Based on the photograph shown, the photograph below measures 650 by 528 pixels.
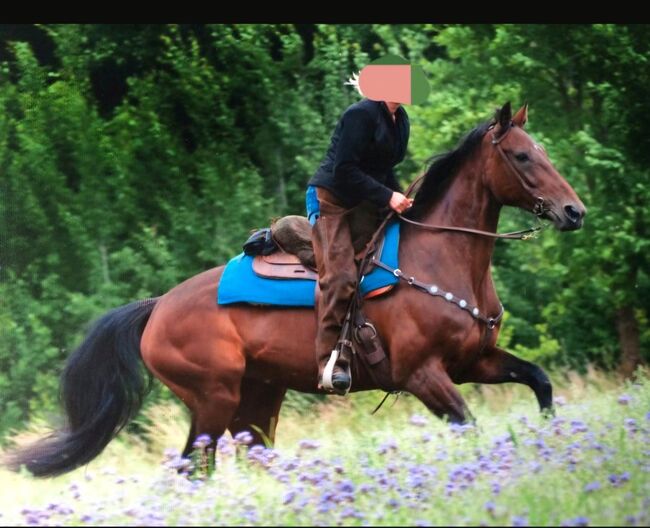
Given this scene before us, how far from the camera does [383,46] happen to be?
1752 centimetres

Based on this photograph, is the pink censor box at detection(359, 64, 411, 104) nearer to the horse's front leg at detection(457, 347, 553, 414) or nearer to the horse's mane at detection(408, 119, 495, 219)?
the horse's mane at detection(408, 119, 495, 219)

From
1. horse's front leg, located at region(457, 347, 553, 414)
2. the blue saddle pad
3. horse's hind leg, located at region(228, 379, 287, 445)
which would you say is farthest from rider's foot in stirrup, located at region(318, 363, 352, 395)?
horse's hind leg, located at region(228, 379, 287, 445)

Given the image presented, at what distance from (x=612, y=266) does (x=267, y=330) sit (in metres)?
7.97

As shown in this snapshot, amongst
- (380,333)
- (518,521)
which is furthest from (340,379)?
(518,521)

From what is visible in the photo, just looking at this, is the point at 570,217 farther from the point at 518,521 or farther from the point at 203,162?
the point at 203,162

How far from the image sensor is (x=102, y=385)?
8.07 m

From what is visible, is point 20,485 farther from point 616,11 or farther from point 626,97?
point 626,97

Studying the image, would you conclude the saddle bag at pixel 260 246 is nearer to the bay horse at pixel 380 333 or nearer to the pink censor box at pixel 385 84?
the bay horse at pixel 380 333

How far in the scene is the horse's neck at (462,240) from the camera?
736 cm

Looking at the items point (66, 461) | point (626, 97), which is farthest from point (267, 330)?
point (626, 97)

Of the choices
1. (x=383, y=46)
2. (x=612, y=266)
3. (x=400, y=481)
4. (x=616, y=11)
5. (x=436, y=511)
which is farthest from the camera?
(x=383, y=46)

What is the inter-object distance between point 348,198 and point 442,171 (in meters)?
0.68

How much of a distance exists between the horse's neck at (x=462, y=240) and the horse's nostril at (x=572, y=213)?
56 cm

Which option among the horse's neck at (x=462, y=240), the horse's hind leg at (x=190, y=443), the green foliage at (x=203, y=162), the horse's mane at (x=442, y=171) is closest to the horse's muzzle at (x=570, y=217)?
the horse's neck at (x=462, y=240)
